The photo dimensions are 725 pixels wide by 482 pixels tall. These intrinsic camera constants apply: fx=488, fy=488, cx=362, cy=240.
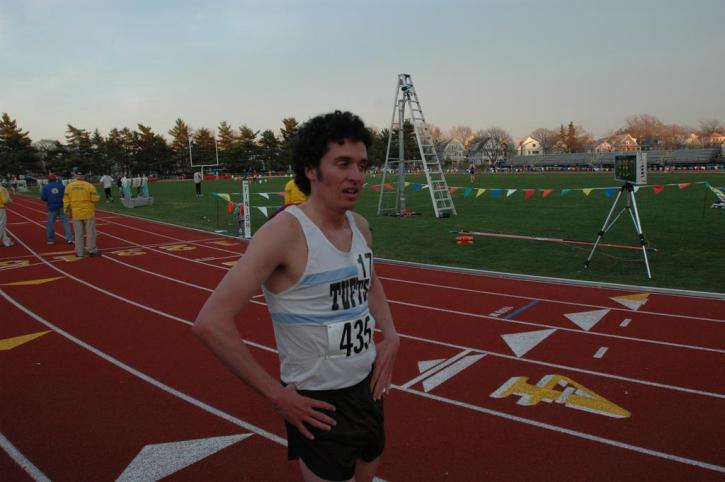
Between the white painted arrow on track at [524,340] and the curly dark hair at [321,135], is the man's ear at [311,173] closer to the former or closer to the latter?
the curly dark hair at [321,135]

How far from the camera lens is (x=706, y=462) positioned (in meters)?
3.47

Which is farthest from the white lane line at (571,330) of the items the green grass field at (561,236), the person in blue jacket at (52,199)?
the person in blue jacket at (52,199)

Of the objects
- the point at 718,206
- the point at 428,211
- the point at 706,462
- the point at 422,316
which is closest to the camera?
the point at 706,462

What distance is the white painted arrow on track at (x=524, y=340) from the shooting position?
5598mm

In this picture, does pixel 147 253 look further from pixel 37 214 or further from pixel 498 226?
pixel 37 214

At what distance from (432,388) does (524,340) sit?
173cm

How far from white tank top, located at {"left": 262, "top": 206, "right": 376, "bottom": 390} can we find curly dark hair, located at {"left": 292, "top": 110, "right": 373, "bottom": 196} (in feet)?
0.67

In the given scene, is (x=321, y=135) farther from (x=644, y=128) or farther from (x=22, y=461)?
(x=644, y=128)

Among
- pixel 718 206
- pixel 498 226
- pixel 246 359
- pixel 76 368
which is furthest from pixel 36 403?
pixel 718 206

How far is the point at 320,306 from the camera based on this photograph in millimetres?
1813

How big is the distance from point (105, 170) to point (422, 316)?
80.6 m

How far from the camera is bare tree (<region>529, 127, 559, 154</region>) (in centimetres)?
Answer: 12362

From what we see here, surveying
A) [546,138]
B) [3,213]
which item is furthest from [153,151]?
[546,138]

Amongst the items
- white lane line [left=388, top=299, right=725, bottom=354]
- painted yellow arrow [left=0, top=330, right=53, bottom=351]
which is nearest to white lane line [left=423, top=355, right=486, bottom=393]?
white lane line [left=388, top=299, right=725, bottom=354]
